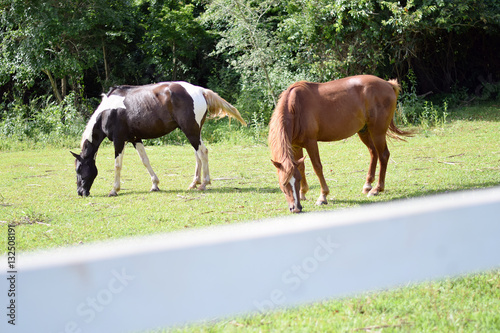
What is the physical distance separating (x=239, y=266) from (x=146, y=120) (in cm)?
775

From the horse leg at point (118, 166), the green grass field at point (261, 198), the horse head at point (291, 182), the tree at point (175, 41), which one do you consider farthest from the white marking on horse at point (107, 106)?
the tree at point (175, 41)

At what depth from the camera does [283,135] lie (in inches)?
246

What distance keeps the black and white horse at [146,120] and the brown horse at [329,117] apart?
2253 millimetres

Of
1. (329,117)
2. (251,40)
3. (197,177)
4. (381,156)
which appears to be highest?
(251,40)

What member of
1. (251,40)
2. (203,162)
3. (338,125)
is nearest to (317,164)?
(338,125)

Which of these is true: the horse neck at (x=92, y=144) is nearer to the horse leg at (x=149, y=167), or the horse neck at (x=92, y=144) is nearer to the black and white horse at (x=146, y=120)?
the black and white horse at (x=146, y=120)

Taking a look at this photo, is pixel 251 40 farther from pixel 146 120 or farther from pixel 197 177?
pixel 197 177

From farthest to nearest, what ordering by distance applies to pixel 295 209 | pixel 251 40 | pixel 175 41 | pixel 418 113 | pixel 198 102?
pixel 175 41, pixel 251 40, pixel 418 113, pixel 198 102, pixel 295 209

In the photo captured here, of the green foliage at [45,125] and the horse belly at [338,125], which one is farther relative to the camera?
the green foliage at [45,125]

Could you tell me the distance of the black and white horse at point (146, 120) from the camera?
28.2 ft

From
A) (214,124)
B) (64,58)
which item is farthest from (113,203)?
(64,58)

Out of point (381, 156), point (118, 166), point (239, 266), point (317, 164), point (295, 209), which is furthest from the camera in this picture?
point (118, 166)

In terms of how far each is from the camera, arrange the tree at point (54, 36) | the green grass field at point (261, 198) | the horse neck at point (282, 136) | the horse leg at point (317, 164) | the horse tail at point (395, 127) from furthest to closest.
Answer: the tree at point (54, 36)
the horse tail at point (395, 127)
the horse leg at point (317, 164)
the horse neck at point (282, 136)
the green grass field at point (261, 198)

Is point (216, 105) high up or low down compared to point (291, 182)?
up
